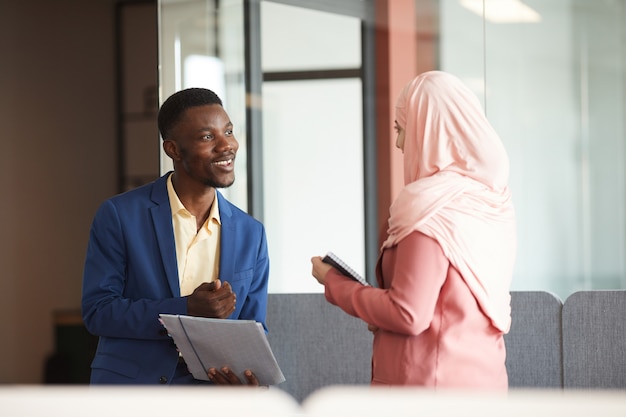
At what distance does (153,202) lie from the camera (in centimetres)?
269

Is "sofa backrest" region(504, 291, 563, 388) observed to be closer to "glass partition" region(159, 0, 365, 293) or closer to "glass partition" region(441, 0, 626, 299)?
"glass partition" region(441, 0, 626, 299)

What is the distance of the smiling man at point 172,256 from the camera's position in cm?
255

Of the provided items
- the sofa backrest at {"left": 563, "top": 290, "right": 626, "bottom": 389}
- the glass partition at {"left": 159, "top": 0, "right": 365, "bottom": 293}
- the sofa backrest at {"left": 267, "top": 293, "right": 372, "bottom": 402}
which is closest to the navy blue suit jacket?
the sofa backrest at {"left": 267, "top": 293, "right": 372, "bottom": 402}

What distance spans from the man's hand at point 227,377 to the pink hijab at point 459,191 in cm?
66

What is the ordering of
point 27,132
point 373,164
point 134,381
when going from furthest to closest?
1. point 27,132
2. point 373,164
3. point 134,381

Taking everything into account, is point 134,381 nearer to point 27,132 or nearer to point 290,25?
point 290,25

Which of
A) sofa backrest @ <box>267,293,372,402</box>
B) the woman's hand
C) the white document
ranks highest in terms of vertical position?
the woman's hand

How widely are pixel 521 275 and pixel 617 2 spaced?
1.33 meters

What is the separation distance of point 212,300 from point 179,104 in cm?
65

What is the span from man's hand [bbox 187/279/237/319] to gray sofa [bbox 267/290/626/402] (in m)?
0.98

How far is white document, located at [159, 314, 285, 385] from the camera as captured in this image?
94.1 inches

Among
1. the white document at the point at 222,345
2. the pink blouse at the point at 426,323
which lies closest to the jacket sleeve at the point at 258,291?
the white document at the point at 222,345

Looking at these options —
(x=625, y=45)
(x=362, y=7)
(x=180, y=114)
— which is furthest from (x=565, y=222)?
(x=180, y=114)

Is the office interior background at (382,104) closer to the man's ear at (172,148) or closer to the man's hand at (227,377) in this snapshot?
the man's ear at (172,148)
